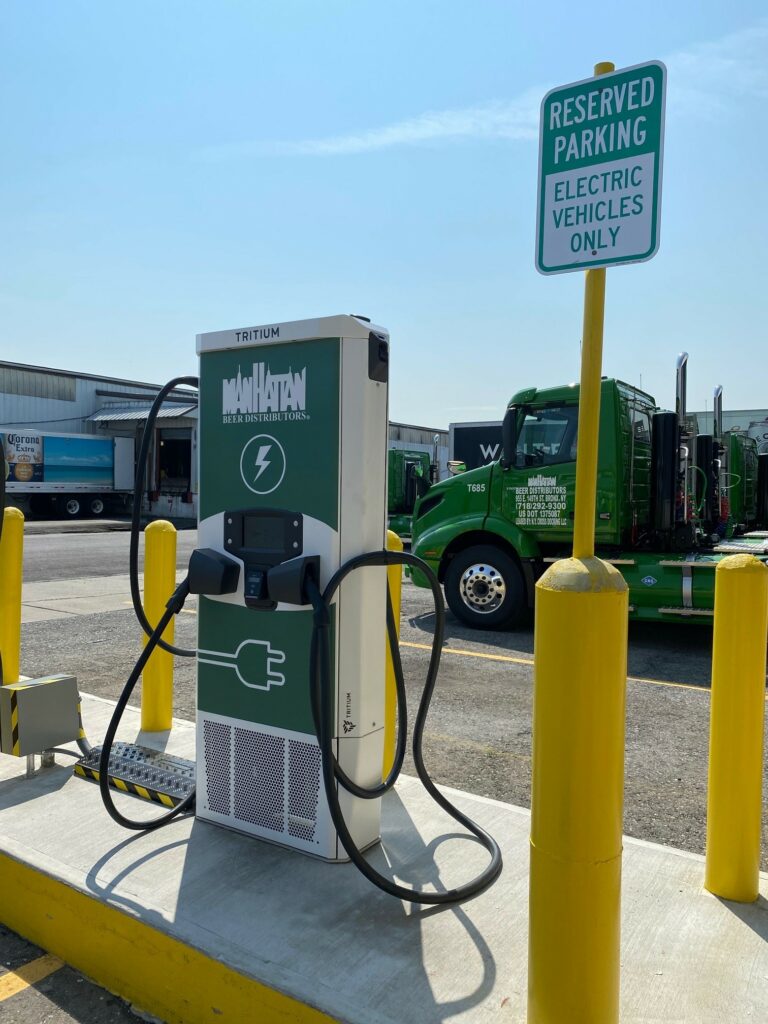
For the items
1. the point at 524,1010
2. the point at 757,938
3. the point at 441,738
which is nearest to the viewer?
the point at 524,1010

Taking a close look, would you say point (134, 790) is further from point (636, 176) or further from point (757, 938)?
point (636, 176)

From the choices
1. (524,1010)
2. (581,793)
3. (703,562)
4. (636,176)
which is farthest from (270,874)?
(703,562)

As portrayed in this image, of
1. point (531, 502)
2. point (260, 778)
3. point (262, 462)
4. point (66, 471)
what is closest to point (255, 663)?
point (260, 778)

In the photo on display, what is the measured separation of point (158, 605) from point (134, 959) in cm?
222

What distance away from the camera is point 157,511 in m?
35.8

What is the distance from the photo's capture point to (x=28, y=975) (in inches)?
108

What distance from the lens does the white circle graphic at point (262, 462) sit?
3.12 meters

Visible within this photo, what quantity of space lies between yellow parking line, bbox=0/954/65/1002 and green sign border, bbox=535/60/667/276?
9.13ft

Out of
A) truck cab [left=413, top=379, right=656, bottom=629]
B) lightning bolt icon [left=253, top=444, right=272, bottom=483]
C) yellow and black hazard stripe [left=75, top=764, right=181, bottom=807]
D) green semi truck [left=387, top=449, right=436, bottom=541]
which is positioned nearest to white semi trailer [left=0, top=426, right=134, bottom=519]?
green semi truck [left=387, top=449, right=436, bottom=541]

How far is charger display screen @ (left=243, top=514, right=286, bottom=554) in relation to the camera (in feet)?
10.2

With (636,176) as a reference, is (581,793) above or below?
below

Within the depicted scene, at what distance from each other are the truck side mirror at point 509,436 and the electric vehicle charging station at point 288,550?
20.0 ft

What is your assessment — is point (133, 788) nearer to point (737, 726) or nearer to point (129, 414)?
point (737, 726)

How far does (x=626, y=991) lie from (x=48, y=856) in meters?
2.10
